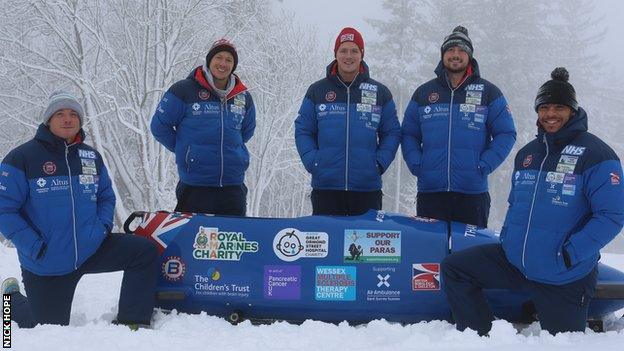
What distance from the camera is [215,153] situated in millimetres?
5023

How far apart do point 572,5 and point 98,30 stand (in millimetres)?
25957

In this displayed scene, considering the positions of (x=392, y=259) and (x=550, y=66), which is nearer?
(x=392, y=259)

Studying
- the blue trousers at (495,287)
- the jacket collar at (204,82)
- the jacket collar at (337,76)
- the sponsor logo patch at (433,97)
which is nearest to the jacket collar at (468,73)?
the sponsor logo patch at (433,97)

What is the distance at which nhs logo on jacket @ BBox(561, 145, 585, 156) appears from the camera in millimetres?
3561

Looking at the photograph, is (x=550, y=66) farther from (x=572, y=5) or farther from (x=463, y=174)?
(x=463, y=174)

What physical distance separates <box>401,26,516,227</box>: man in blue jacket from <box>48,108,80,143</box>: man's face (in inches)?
106

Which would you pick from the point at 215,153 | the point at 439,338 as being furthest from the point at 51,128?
the point at 439,338

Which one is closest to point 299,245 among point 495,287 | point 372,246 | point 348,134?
point 372,246

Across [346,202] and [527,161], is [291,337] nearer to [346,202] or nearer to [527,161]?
[346,202]

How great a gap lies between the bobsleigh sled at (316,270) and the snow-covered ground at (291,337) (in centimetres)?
24

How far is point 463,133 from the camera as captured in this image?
15.4ft

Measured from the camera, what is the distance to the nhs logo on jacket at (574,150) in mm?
3561

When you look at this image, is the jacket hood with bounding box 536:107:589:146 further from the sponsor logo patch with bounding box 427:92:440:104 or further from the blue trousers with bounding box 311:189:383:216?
the blue trousers with bounding box 311:189:383:216

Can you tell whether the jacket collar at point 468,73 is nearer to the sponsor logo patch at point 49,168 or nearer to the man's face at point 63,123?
the man's face at point 63,123
